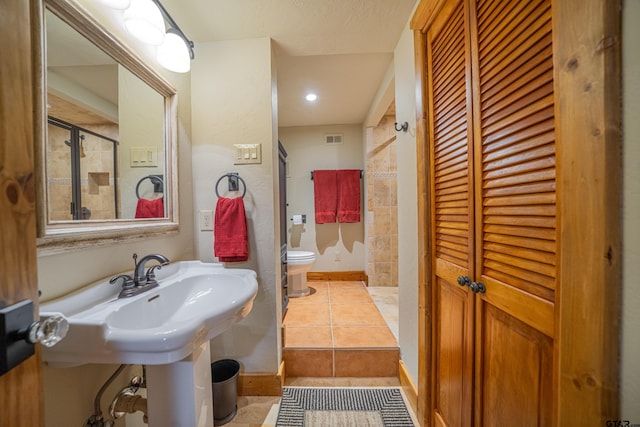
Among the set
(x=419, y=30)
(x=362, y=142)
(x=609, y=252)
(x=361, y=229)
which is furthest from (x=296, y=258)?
(x=609, y=252)

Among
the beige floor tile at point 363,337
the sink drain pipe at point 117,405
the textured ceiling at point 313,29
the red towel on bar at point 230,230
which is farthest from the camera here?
the beige floor tile at point 363,337

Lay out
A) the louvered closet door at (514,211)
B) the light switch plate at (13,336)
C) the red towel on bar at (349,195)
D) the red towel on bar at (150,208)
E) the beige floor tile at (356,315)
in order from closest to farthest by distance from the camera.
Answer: the light switch plate at (13,336)
the louvered closet door at (514,211)
the red towel on bar at (150,208)
the beige floor tile at (356,315)
the red towel on bar at (349,195)

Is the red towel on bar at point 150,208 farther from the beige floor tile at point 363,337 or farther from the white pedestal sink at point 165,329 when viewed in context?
the beige floor tile at point 363,337

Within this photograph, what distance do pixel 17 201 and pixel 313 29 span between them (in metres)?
1.54

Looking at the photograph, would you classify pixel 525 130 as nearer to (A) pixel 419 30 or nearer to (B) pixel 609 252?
(B) pixel 609 252

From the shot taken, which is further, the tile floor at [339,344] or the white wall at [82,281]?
the tile floor at [339,344]

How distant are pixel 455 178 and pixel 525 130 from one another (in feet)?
1.07

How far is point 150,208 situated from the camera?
1.15 m

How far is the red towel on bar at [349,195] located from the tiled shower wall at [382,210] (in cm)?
20

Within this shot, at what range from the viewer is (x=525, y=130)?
0.61 meters

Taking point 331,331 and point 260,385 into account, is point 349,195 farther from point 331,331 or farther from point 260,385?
point 260,385

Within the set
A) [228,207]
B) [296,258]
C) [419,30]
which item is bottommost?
[296,258]

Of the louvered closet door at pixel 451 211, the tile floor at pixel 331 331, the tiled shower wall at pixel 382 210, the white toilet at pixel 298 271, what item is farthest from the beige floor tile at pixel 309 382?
the tiled shower wall at pixel 382 210

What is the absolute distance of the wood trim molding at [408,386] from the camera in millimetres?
1271
